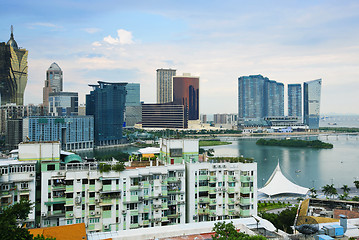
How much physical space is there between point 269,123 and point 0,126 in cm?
6359

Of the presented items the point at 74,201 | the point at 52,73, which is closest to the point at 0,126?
the point at 52,73

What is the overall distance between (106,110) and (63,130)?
9.58 meters

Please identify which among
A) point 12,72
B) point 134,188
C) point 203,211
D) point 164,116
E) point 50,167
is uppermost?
point 12,72

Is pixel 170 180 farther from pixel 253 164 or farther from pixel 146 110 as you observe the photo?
pixel 146 110

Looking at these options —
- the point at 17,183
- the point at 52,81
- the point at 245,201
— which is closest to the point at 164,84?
the point at 52,81

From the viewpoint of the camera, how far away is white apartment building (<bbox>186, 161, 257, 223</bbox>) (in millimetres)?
10961

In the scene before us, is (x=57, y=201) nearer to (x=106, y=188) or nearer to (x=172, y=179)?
(x=106, y=188)

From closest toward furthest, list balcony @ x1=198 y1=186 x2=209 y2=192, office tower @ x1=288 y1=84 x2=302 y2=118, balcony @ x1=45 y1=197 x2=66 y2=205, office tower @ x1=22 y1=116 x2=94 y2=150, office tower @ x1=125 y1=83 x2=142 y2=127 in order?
balcony @ x1=45 y1=197 x2=66 y2=205, balcony @ x1=198 y1=186 x2=209 y2=192, office tower @ x1=22 y1=116 x2=94 y2=150, office tower @ x1=288 y1=84 x2=302 y2=118, office tower @ x1=125 y1=83 x2=142 y2=127

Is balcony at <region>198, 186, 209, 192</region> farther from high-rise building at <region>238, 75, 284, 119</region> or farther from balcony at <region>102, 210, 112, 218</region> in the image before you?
high-rise building at <region>238, 75, 284, 119</region>

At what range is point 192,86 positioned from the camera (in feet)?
325

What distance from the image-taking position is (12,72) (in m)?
71.9

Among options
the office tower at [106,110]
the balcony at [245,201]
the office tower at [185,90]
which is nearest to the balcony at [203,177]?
the balcony at [245,201]

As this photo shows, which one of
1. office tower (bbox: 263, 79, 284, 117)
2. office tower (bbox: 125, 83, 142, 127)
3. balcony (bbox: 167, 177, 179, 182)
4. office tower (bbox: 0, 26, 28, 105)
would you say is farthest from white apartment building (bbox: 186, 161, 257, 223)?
office tower (bbox: 263, 79, 284, 117)

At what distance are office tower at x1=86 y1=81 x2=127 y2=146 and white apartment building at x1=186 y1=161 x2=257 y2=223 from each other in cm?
4598
